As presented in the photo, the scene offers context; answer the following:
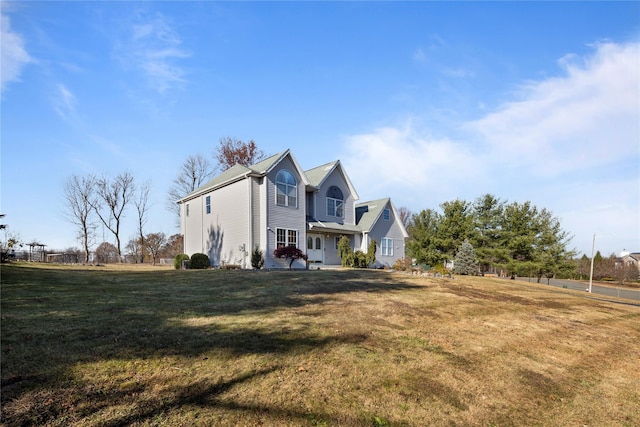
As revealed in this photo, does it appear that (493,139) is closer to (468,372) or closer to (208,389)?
(468,372)

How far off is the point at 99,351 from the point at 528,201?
34088 millimetres

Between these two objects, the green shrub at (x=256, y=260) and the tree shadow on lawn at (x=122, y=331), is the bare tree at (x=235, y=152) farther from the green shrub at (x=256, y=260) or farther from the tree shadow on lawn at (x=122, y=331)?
the tree shadow on lawn at (x=122, y=331)

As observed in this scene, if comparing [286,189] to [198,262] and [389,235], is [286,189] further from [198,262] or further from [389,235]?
[389,235]

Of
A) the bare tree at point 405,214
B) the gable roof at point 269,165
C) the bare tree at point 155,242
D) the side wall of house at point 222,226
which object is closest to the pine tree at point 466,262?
the gable roof at point 269,165

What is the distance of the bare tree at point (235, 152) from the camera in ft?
132

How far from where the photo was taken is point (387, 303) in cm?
880

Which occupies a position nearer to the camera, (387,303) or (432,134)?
(387,303)

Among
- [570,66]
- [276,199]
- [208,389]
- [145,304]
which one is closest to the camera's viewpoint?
[208,389]

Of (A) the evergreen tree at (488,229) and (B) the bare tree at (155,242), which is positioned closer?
(A) the evergreen tree at (488,229)

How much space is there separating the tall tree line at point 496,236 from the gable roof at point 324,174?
1101 centimetres

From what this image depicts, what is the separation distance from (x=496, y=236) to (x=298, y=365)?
32680 mm

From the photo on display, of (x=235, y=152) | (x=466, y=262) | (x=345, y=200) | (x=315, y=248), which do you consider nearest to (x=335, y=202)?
(x=345, y=200)

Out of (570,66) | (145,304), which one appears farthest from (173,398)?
(570,66)

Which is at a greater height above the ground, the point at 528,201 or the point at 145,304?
the point at 528,201
